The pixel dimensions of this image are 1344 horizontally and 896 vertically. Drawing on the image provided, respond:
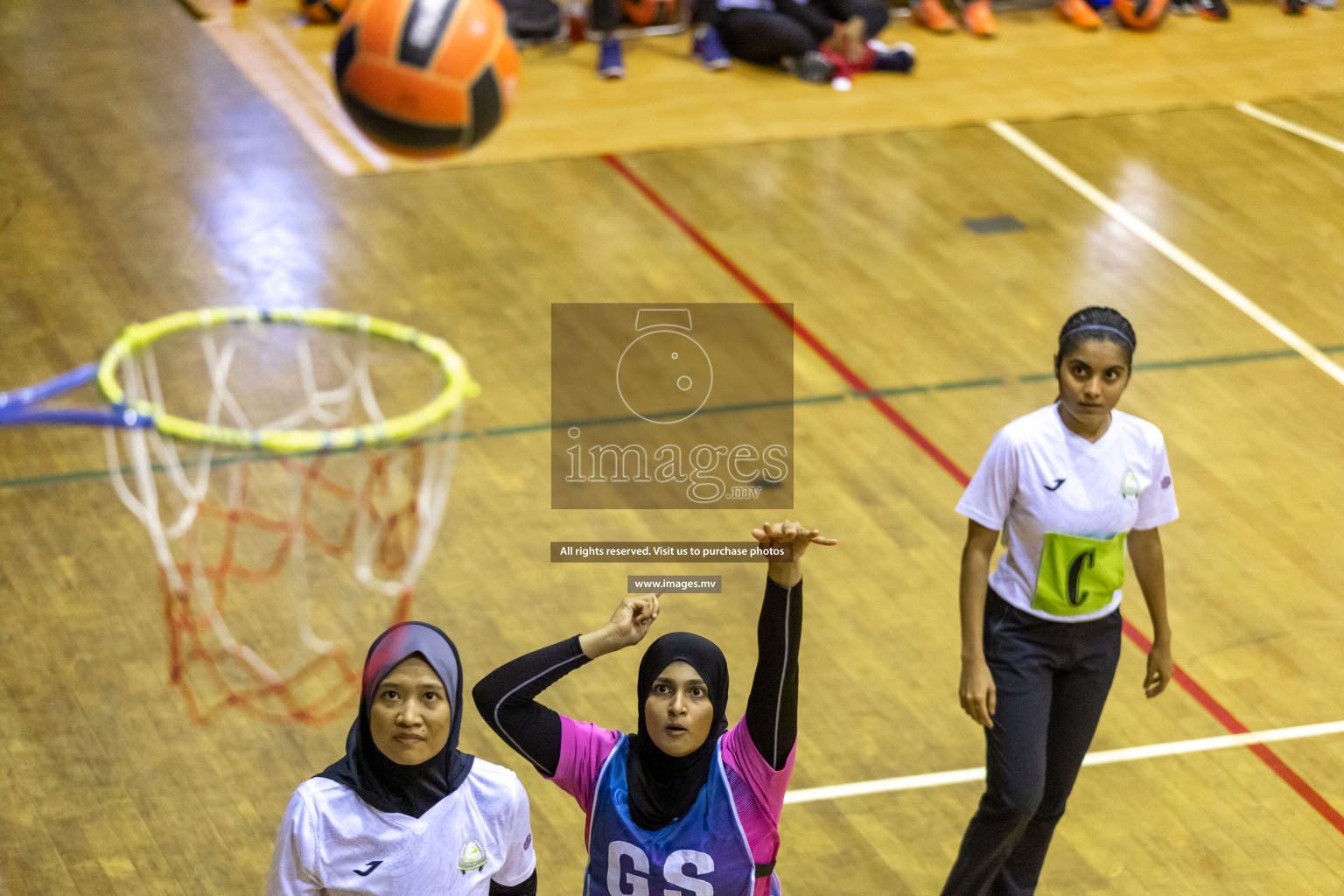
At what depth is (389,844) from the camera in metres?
3.36

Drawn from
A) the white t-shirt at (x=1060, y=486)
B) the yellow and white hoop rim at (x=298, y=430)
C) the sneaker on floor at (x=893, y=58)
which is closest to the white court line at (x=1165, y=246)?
the sneaker on floor at (x=893, y=58)

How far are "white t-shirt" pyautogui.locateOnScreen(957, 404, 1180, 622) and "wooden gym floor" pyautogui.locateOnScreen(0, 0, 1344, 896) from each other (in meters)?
1.31

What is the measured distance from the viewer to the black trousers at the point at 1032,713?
4.07 meters

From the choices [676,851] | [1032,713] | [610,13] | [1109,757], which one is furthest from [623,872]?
[610,13]

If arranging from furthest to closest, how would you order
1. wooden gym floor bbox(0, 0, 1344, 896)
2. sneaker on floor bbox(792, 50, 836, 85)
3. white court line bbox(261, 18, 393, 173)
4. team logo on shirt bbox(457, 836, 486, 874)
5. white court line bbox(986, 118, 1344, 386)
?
sneaker on floor bbox(792, 50, 836, 85) < white court line bbox(261, 18, 393, 173) < white court line bbox(986, 118, 1344, 386) < wooden gym floor bbox(0, 0, 1344, 896) < team logo on shirt bbox(457, 836, 486, 874)

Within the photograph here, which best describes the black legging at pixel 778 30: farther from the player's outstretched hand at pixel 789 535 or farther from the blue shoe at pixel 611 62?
the player's outstretched hand at pixel 789 535

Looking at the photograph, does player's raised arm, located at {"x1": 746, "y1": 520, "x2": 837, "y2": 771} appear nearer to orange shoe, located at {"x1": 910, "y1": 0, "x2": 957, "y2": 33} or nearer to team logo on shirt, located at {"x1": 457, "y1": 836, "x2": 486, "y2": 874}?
team logo on shirt, located at {"x1": 457, "y1": 836, "x2": 486, "y2": 874}

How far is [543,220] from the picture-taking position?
8.91 meters

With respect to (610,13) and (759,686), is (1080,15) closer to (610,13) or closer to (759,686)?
(610,13)

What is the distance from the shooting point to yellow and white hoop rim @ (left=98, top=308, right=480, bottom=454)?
6773 mm

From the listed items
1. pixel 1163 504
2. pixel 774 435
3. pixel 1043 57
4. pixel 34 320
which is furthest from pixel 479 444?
pixel 1043 57

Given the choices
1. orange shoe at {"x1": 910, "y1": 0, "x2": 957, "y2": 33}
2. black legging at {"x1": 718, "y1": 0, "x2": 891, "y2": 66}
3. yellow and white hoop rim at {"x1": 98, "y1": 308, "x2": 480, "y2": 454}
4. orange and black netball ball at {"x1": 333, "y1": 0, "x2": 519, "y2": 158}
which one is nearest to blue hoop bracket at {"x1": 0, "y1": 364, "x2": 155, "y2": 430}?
yellow and white hoop rim at {"x1": 98, "y1": 308, "x2": 480, "y2": 454}

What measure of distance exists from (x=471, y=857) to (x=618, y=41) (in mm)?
8493

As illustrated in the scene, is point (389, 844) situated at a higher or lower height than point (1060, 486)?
lower
